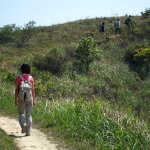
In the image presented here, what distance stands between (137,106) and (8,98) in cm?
662

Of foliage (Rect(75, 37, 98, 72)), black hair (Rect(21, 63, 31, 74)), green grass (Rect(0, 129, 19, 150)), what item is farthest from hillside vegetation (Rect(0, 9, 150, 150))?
black hair (Rect(21, 63, 31, 74))

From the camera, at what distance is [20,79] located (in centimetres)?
735

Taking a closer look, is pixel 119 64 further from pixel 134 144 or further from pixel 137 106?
pixel 134 144

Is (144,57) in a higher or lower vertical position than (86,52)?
lower

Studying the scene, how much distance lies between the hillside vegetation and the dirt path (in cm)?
41

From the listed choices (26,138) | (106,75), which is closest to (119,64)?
(106,75)

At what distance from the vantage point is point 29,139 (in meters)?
7.70

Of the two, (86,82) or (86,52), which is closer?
(86,82)

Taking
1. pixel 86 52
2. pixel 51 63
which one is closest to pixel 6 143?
pixel 51 63

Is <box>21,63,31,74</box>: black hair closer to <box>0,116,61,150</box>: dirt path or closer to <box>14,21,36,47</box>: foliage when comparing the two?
<box>0,116,61,150</box>: dirt path

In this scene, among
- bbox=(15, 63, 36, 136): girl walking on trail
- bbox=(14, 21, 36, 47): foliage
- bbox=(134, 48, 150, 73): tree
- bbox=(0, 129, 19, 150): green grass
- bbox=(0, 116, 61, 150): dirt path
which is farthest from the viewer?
bbox=(14, 21, 36, 47): foliage

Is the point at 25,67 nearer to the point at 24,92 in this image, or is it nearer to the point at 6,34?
the point at 24,92

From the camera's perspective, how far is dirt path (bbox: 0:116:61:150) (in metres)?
7.22

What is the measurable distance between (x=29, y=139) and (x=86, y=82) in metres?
10.7
